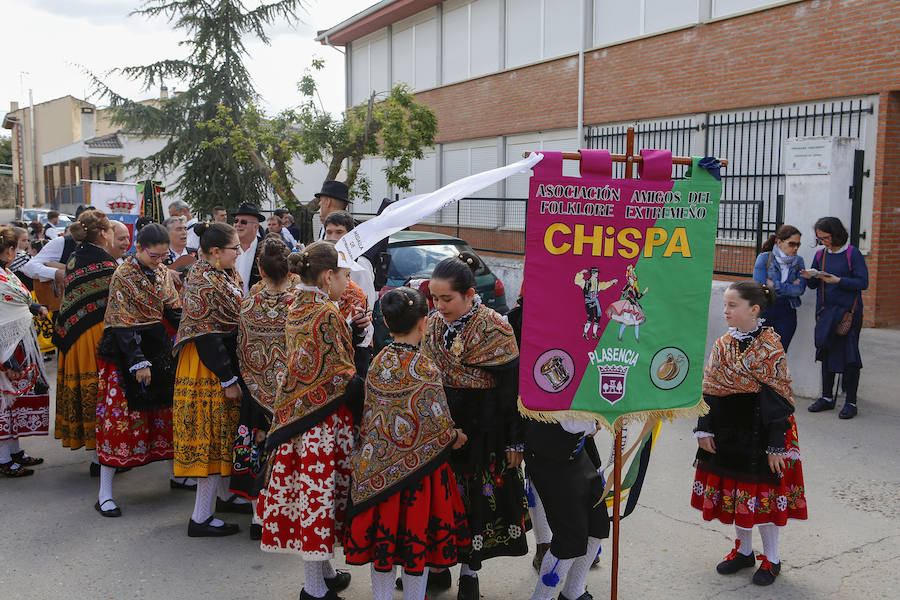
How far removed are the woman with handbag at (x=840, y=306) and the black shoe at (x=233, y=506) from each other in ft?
17.6

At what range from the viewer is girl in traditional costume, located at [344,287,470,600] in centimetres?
336

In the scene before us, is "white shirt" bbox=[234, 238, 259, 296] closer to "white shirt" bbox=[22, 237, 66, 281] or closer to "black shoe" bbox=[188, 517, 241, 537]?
"black shoe" bbox=[188, 517, 241, 537]

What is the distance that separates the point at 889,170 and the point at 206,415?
963cm

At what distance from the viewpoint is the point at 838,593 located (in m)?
3.95

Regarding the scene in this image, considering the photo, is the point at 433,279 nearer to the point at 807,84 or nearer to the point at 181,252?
the point at 181,252

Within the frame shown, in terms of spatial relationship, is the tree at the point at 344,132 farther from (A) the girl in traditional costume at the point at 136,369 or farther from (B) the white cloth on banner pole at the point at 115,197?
(A) the girl in traditional costume at the point at 136,369

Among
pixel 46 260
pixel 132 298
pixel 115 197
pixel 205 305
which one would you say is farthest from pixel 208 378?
pixel 115 197

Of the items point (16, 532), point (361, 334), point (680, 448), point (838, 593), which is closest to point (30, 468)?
point (16, 532)

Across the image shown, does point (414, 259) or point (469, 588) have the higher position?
point (414, 259)

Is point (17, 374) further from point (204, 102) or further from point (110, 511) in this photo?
point (204, 102)

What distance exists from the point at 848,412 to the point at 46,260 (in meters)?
7.98

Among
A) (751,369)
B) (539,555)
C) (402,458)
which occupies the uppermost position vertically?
(751,369)

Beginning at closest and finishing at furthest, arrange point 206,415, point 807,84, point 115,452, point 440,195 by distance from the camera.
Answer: point 440,195 < point 206,415 < point 115,452 < point 807,84

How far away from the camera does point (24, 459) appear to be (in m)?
6.14
